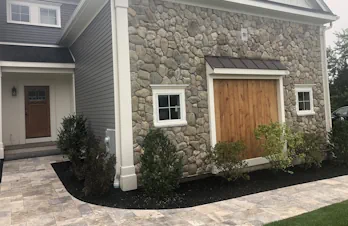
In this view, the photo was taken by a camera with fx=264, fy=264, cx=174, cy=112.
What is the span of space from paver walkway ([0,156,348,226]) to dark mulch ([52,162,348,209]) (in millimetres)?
195

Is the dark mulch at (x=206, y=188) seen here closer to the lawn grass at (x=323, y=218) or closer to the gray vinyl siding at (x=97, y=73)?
the lawn grass at (x=323, y=218)

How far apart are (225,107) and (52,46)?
22.3 ft

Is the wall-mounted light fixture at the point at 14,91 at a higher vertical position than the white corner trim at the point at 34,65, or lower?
lower

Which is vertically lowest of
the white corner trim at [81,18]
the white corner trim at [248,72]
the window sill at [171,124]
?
the window sill at [171,124]

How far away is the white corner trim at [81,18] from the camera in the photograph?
5668mm

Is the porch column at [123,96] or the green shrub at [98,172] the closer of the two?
the green shrub at [98,172]

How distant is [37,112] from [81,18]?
4.56m

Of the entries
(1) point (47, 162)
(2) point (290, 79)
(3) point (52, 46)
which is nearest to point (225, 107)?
(2) point (290, 79)

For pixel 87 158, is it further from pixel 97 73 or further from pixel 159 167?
pixel 97 73

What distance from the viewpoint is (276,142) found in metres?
5.73

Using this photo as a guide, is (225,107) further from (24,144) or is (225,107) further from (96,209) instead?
(24,144)

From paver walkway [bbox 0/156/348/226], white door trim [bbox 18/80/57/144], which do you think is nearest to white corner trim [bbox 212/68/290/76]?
paver walkway [bbox 0/156/348/226]

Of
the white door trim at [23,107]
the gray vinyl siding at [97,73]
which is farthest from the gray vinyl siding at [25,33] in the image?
the gray vinyl siding at [97,73]

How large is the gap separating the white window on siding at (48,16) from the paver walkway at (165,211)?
271 inches
